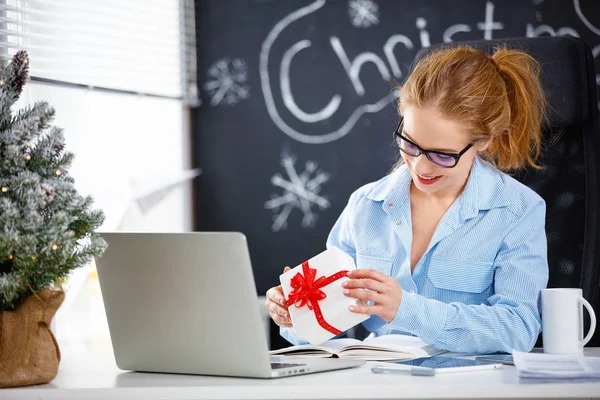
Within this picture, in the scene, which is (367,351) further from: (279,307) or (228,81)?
(228,81)

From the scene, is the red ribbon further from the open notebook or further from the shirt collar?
the shirt collar

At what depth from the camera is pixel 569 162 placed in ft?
6.75

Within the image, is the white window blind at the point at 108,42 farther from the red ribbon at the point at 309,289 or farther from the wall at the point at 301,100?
the red ribbon at the point at 309,289

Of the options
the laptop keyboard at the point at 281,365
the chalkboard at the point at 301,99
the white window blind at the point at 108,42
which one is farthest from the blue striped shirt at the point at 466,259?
the chalkboard at the point at 301,99

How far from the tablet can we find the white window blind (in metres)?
1.07

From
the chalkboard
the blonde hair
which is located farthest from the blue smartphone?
the chalkboard

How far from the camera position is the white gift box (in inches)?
55.0

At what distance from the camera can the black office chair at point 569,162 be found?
1969 millimetres

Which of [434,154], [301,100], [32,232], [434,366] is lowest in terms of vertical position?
[434,366]

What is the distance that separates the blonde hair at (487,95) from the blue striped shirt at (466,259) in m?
0.09

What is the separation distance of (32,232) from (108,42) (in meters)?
1.34

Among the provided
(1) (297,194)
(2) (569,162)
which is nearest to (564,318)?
(2) (569,162)

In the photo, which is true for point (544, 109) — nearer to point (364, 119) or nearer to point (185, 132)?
point (364, 119)

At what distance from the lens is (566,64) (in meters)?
1.97
